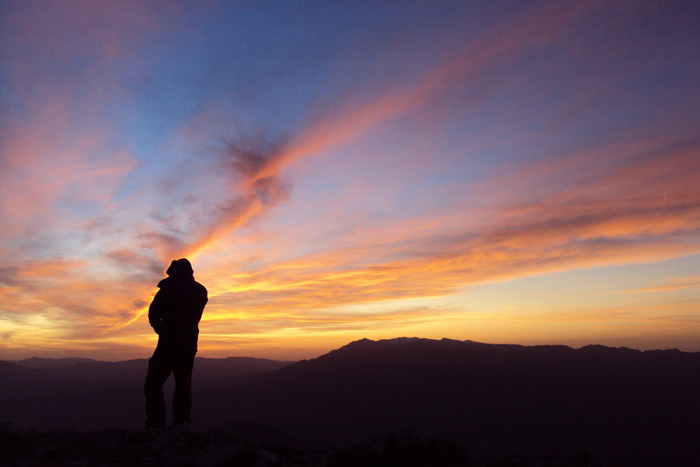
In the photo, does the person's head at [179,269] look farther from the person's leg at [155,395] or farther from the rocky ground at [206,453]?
the rocky ground at [206,453]

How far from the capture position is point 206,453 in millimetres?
8109

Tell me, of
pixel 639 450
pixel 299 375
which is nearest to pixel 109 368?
pixel 299 375

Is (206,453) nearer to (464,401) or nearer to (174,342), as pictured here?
(174,342)

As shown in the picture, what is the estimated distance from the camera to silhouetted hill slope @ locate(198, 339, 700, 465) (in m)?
54.3

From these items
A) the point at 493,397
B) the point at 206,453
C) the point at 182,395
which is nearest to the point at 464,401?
the point at 493,397

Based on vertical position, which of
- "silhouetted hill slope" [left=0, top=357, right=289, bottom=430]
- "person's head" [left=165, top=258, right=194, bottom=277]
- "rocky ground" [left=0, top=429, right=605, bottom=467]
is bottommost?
"silhouetted hill slope" [left=0, top=357, right=289, bottom=430]

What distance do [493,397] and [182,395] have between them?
73.0 m

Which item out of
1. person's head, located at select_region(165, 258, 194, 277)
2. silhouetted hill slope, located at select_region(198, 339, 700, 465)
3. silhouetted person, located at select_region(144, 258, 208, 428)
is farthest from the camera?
silhouetted hill slope, located at select_region(198, 339, 700, 465)

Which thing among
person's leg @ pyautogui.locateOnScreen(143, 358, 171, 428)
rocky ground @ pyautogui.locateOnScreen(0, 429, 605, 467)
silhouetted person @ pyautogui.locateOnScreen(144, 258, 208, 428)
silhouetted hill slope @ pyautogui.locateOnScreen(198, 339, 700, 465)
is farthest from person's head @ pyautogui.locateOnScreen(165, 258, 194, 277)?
silhouetted hill slope @ pyautogui.locateOnScreen(198, 339, 700, 465)

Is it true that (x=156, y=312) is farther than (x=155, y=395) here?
Yes

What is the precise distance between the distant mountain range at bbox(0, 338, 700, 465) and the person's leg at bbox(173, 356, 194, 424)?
40.9 meters

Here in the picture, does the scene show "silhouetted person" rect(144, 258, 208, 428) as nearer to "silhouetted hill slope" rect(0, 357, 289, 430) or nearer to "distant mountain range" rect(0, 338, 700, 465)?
"distant mountain range" rect(0, 338, 700, 465)

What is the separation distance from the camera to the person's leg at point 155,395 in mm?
12945

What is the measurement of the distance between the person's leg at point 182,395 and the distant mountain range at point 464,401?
1611 inches
